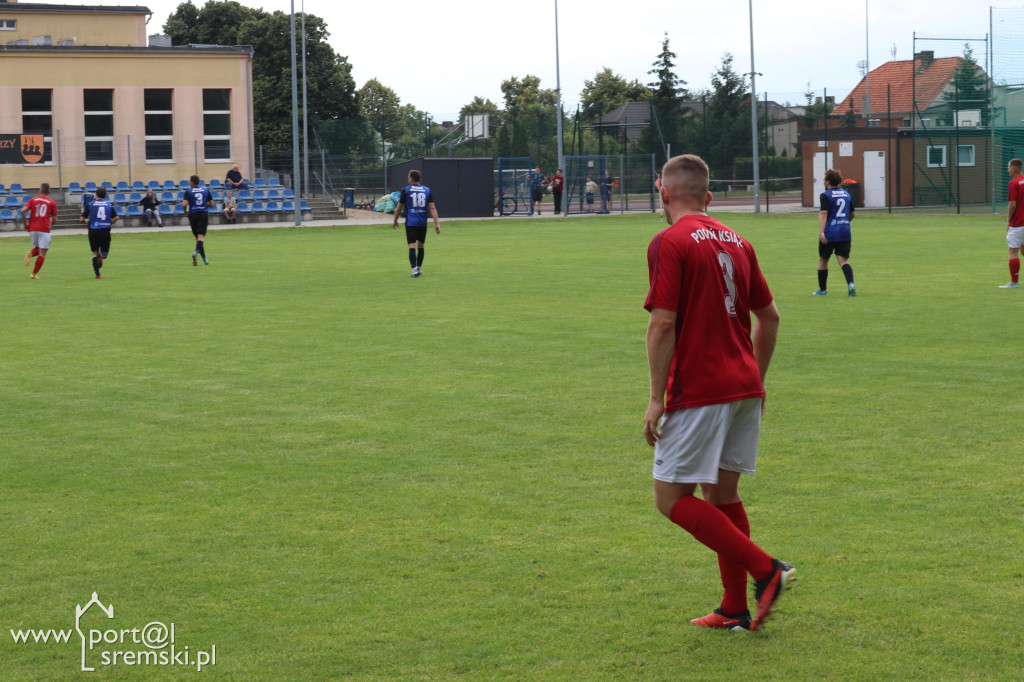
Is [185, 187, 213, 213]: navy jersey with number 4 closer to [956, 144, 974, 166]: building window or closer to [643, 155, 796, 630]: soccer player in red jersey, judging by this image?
[643, 155, 796, 630]: soccer player in red jersey

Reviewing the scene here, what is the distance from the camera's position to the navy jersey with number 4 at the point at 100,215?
22641 millimetres

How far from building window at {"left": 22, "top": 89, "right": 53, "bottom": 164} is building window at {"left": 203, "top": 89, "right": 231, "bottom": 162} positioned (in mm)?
6412

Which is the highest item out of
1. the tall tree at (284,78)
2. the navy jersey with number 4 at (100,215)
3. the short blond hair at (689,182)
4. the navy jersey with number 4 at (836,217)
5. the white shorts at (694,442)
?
the tall tree at (284,78)

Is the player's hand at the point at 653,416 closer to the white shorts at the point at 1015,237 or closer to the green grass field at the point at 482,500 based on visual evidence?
the green grass field at the point at 482,500

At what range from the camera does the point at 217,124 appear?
51.5 metres

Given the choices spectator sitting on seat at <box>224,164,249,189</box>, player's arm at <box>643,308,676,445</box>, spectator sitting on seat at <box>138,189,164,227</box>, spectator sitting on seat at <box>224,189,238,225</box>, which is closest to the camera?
player's arm at <box>643,308,676,445</box>

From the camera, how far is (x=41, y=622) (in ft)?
15.9

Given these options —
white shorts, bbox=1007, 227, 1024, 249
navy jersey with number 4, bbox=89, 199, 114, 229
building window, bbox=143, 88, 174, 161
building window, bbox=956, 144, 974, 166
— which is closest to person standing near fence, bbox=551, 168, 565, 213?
building window, bbox=956, 144, 974, 166

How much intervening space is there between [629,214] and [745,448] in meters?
44.9

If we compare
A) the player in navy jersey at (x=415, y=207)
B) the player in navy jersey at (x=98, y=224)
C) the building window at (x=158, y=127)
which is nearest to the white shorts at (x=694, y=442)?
the player in navy jersey at (x=415, y=207)

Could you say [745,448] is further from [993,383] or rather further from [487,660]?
[993,383]

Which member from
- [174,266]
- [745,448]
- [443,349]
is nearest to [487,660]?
[745,448]

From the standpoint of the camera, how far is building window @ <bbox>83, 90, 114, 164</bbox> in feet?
161

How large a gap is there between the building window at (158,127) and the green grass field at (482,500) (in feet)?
121
